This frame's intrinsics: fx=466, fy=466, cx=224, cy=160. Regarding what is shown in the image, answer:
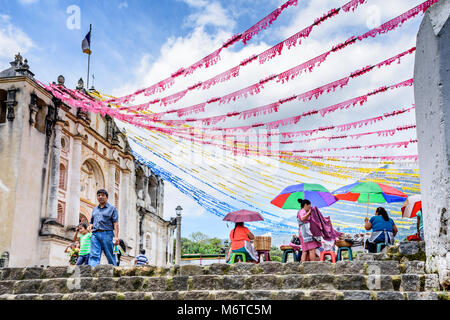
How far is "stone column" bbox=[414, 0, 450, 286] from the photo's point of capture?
6.07m

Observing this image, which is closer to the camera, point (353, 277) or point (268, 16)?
point (353, 277)

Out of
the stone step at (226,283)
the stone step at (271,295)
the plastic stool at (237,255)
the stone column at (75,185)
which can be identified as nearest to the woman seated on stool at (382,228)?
the plastic stool at (237,255)

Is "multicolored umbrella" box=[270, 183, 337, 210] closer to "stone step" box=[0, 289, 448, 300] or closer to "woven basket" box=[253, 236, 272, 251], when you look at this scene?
"woven basket" box=[253, 236, 272, 251]

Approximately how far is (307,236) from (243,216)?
2.71m

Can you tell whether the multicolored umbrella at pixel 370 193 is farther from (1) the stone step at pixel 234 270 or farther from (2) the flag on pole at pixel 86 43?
(2) the flag on pole at pixel 86 43

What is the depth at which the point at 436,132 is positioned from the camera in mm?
6316

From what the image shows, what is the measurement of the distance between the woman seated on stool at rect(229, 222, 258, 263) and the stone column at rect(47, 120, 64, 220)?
1254cm

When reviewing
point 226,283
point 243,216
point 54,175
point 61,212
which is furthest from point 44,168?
point 226,283

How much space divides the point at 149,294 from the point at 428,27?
544cm

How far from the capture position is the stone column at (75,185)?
22.1 meters

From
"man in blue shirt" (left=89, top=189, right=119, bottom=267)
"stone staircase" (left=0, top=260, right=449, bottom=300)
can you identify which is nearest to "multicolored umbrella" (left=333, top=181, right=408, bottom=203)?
"stone staircase" (left=0, top=260, right=449, bottom=300)
